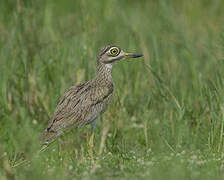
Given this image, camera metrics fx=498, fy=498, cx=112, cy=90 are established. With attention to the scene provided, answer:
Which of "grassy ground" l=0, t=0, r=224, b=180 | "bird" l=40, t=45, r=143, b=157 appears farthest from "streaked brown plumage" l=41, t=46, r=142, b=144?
"grassy ground" l=0, t=0, r=224, b=180

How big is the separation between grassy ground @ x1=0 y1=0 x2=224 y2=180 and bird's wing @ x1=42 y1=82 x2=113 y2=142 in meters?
0.18

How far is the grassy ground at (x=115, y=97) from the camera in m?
4.54

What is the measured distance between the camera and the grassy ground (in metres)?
4.54

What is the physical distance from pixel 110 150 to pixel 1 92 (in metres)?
1.82

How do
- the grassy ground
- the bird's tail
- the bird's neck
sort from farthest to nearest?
the bird's neck, the bird's tail, the grassy ground

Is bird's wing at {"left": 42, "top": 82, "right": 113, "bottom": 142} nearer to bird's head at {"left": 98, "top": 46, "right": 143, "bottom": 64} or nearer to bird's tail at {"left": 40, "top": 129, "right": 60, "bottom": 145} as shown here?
bird's tail at {"left": 40, "top": 129, "right": 60, "bottom": 145}

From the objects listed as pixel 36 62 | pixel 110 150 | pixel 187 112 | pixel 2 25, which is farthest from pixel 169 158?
pixel 2 25

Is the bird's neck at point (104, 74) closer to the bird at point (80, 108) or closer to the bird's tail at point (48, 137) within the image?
the bird at point (80, 108)

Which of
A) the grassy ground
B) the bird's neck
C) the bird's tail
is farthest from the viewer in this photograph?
the bird's neck

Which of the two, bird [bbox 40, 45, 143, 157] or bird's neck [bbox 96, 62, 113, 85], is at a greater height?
bird's neck [bbox 96, 62, 113, 85]

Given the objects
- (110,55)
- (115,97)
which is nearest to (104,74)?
(110,55)

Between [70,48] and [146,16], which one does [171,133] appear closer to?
[70,48]

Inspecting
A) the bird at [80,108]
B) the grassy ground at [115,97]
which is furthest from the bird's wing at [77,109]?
the grassy ground at [115,97]

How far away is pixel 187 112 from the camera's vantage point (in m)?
6.12
